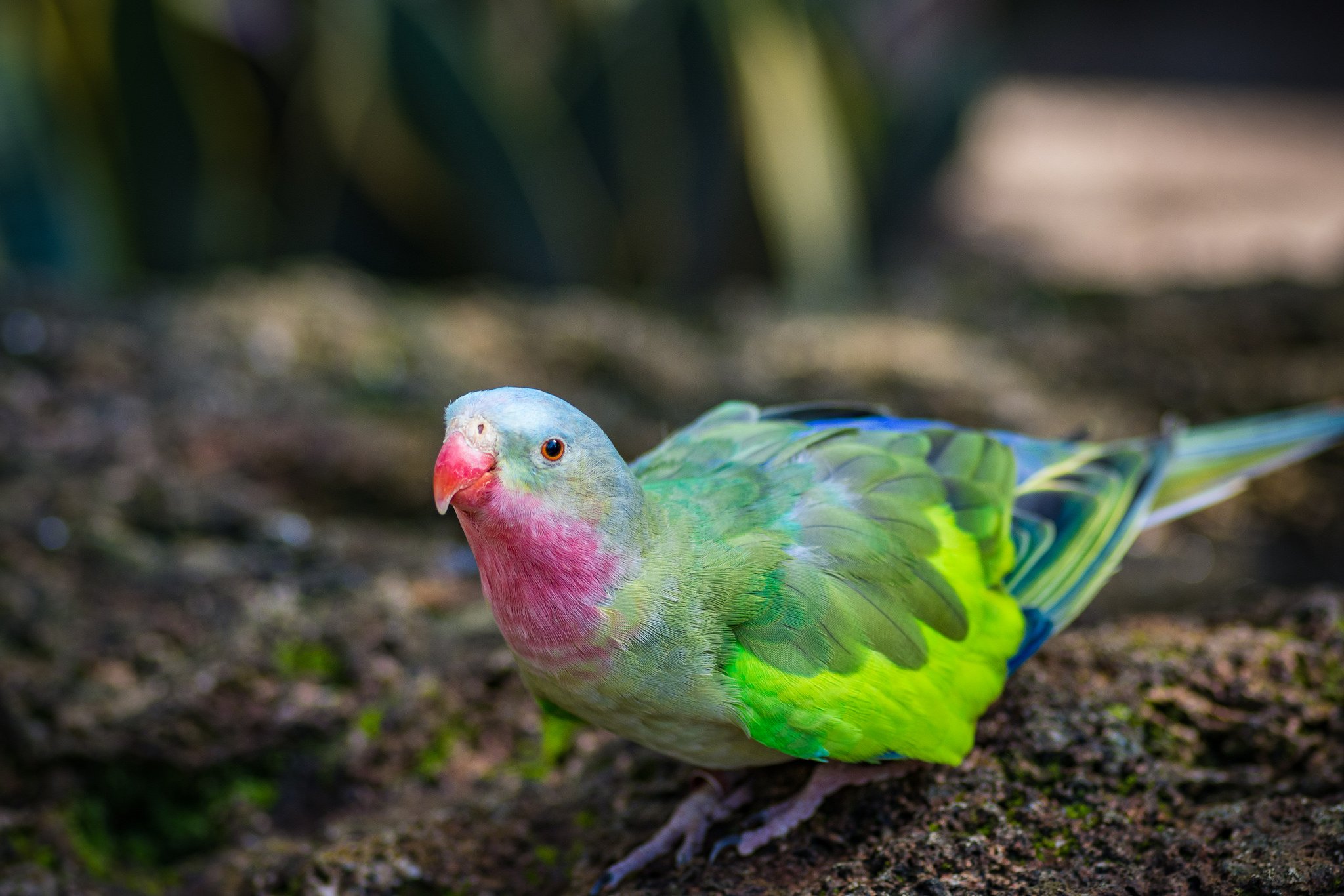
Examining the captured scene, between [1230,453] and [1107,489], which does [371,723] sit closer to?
[1107,489]

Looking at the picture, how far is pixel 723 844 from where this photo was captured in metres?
1.83

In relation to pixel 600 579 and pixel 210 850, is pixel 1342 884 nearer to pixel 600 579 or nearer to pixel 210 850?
pixel 600 579

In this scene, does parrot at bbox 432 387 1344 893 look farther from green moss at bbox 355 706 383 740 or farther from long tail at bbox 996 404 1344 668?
green moss at bbox 355 706 383 740

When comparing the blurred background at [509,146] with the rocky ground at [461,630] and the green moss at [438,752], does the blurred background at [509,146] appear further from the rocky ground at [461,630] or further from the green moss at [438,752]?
the green moss at [438,752]

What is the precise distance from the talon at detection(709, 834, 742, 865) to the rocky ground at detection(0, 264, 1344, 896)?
0.12 ft

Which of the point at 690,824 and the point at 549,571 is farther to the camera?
the point at 690,824

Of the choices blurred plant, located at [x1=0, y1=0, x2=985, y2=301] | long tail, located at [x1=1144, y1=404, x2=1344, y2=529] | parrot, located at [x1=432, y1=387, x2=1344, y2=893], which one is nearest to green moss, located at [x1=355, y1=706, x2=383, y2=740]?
parrot, located at [x1=432, y1=387, x2=1344, y2=893]

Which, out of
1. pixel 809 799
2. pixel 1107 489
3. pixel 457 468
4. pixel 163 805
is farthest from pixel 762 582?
pixel 163 805

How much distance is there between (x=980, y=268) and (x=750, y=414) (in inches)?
129

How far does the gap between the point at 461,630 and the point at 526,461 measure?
1.09m

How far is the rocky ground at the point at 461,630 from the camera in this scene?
182cm

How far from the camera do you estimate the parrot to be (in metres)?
1.65

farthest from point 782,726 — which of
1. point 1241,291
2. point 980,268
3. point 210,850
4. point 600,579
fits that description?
point 980,268

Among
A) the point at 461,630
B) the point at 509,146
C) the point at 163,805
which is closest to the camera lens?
the point at 163,805
